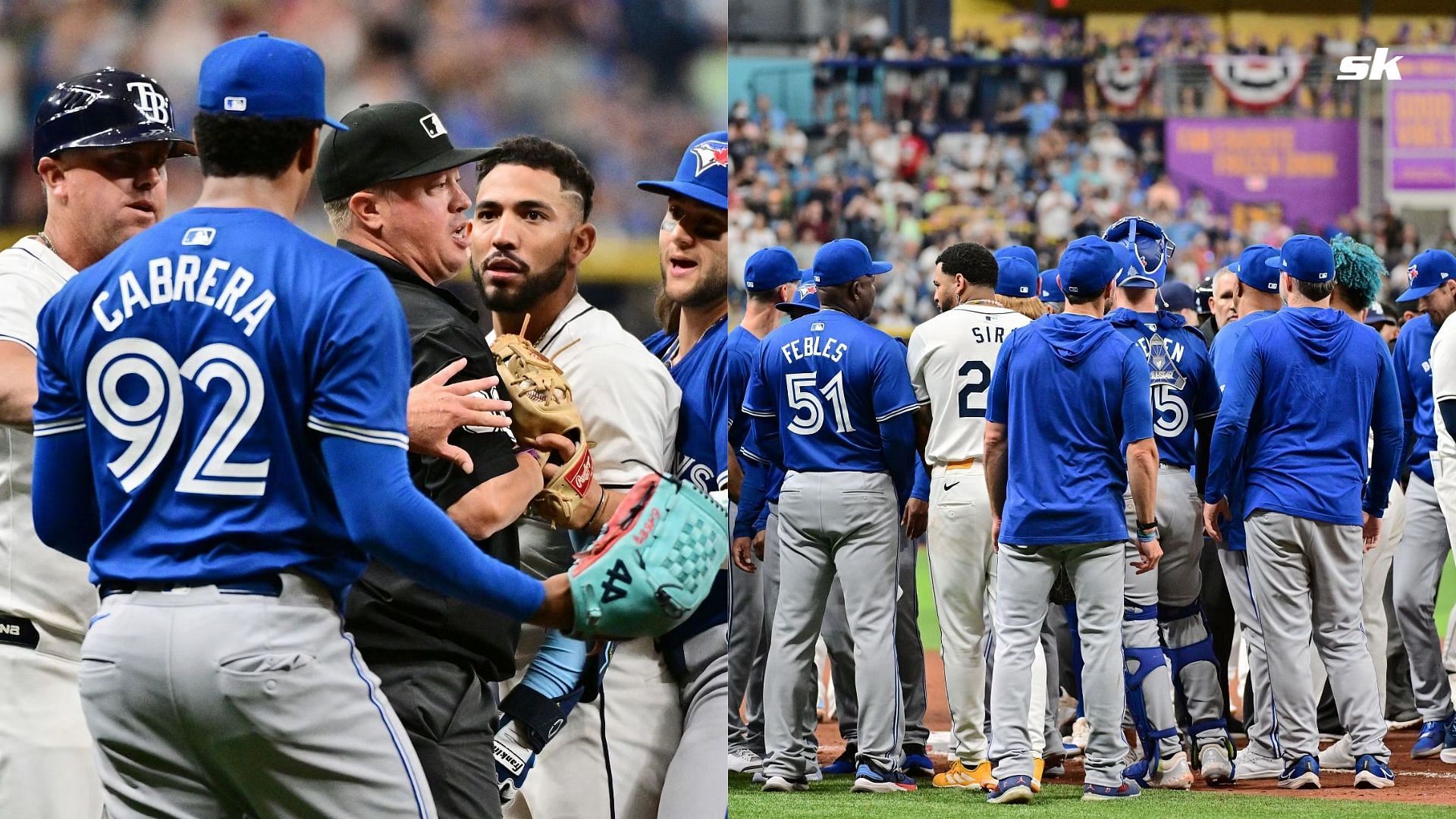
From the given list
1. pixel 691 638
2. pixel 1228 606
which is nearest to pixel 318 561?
pixel 691 638

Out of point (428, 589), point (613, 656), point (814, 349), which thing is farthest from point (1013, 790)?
point (428, 589)

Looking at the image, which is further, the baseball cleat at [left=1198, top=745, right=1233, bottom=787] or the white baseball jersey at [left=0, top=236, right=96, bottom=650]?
the baseball cleat at [left=1198, top=745, right=1233, bottom=787]

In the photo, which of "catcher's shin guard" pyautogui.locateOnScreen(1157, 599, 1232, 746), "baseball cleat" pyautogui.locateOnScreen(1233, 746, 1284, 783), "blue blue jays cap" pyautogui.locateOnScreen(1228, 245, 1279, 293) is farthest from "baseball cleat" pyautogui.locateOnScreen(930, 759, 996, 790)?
"blue blue jays cap" pyautogui.locateOnScreen(1228, 245, 1279, 293)

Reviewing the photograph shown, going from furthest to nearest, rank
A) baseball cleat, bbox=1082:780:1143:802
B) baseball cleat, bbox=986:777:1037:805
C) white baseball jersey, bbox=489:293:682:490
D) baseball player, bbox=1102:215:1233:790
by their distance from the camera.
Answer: baseball player, bbox=1102:215:1233:790
baseball cleat, bbox=1082:780:1143:802
baseball cleat, bbox=986:777:1037:805
white baseball jersey, bbox=489:293:682:490

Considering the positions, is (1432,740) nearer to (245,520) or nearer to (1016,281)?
(1016,281)

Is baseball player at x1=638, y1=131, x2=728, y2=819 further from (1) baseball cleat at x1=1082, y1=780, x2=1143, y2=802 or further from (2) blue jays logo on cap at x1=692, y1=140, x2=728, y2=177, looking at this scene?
(1) baseball cleat at x1=1082, y1=780, x2=1143, y2=802

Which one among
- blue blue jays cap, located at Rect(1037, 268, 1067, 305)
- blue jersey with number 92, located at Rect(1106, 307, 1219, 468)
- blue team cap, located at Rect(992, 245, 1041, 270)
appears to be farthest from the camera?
blue blue jays cap, located at Rect(1037, 268, 1067, 305)
